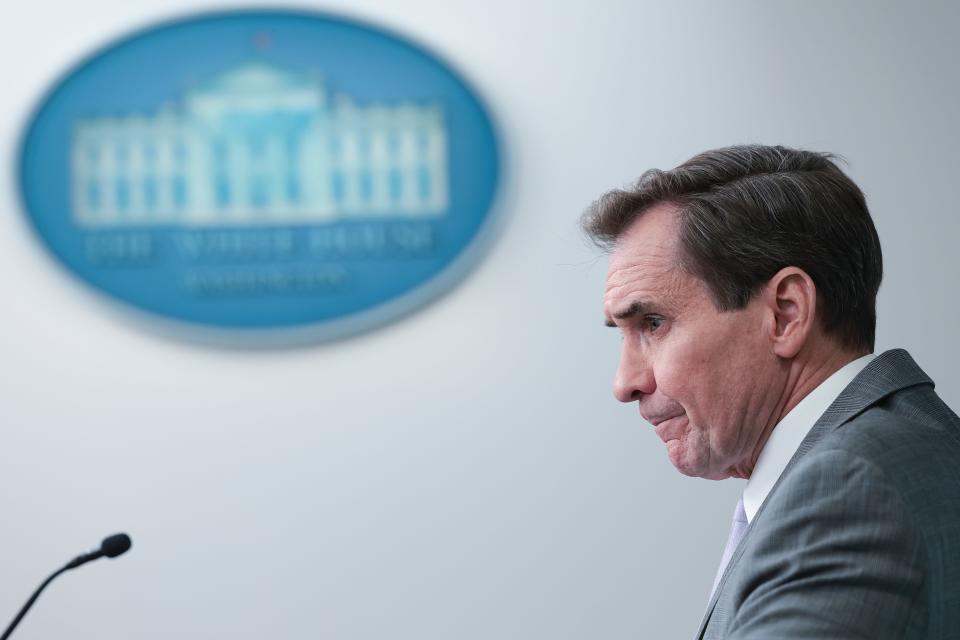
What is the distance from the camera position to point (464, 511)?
2332mm

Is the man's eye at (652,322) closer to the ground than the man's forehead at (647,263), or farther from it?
closer to the ground

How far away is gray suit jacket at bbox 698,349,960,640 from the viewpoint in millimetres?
895

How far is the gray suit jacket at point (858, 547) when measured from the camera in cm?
90

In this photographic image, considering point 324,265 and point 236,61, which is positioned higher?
point 236,61

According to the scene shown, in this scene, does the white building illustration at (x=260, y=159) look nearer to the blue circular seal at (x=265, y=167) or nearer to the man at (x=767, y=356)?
the blue circular seal at (x=265, y=167)

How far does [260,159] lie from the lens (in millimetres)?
2385

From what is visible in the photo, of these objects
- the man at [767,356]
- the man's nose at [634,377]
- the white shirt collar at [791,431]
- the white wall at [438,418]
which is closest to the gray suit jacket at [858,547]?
the man at [767,356]

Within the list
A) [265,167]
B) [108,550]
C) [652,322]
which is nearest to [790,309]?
[652,322]

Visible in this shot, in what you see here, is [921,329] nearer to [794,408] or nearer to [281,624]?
[794,408]

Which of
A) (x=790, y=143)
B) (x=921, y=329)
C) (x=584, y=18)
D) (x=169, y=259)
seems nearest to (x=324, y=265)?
(x=169, y=259)

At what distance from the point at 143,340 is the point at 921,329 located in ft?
5.59

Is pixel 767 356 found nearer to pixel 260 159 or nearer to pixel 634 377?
pixel 634 377

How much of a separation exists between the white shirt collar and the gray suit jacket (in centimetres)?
13

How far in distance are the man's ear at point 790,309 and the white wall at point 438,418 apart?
45.8 inches
